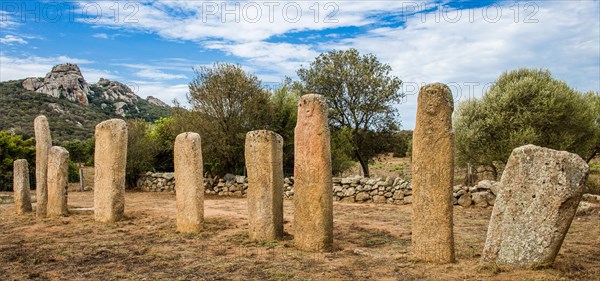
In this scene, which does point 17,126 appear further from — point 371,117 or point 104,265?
point 104,265

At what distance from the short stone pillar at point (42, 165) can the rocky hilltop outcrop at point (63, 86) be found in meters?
41.4

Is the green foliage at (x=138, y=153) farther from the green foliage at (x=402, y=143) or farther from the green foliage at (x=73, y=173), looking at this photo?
the green foliage at (x=402, y=143)

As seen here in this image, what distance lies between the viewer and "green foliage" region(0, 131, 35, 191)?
80.7 feet

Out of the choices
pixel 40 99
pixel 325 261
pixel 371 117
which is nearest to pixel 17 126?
pixel 40 99

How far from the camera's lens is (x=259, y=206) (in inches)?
365

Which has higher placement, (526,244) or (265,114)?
(265,114)

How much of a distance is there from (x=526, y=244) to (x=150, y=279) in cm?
544

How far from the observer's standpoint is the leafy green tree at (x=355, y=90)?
960 inches

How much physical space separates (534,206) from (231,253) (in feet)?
16.7

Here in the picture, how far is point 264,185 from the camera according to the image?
927 centimetres

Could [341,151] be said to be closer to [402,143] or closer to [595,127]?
[402,143]

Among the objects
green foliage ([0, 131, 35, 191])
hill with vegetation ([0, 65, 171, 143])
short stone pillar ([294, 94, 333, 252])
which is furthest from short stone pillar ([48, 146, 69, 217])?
hill with vegetation ([0, 65, 171, 143])

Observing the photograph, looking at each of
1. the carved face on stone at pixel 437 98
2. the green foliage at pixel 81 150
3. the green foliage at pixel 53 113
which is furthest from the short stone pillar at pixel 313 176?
the green foliage at pixel 53 113

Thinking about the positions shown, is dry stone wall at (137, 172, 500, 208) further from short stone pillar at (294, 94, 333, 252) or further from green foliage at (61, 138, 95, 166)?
green foliage at (61, 138, 95, 166)
